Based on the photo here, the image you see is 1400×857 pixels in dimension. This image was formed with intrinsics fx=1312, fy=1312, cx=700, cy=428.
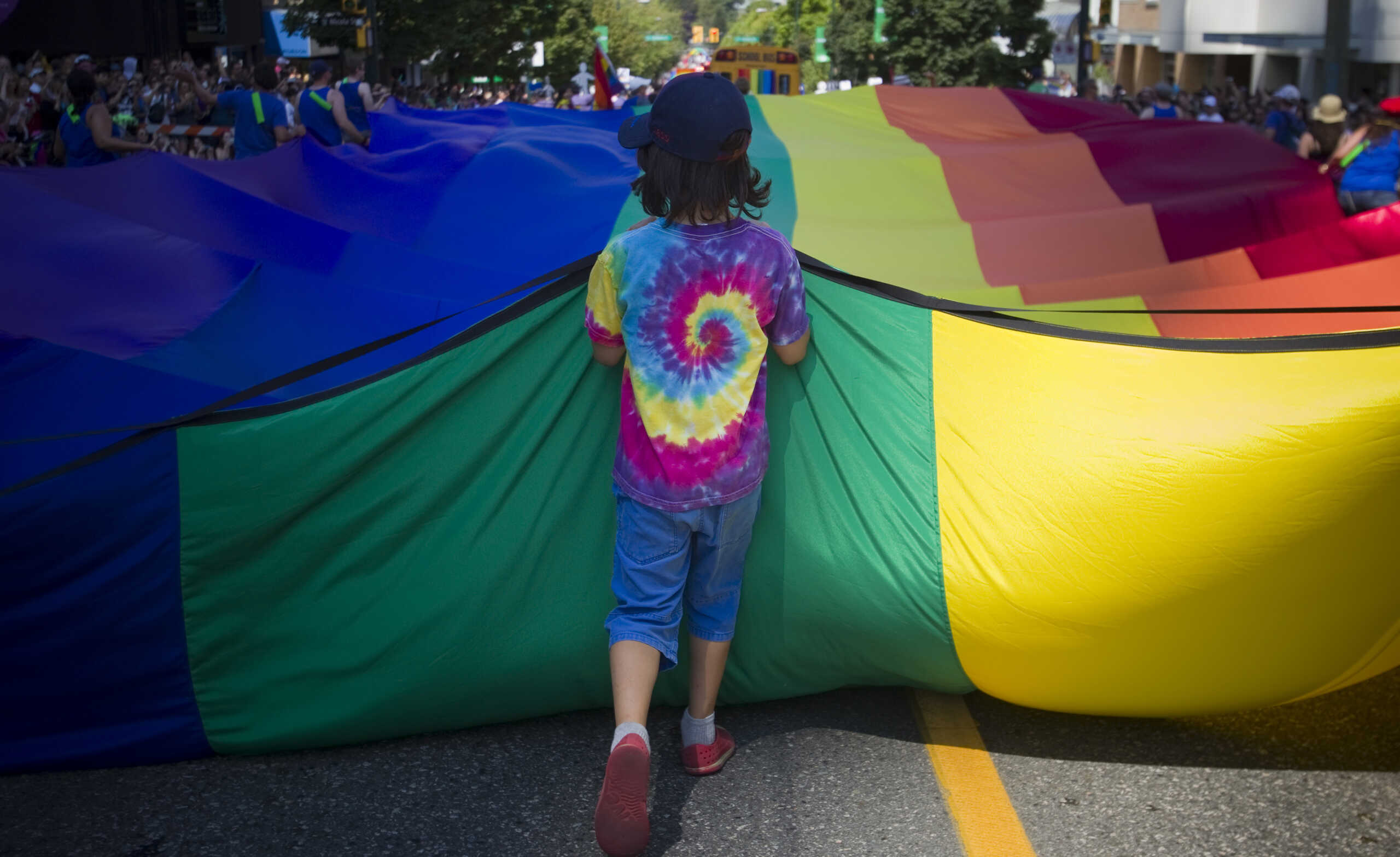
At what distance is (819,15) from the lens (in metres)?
108

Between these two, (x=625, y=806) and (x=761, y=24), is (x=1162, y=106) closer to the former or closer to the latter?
(x=625, y=806)

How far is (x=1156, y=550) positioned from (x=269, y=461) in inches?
84.5

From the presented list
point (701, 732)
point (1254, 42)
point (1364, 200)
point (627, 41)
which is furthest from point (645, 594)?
point (627, 41)

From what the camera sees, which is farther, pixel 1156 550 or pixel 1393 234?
pixel 1393 234

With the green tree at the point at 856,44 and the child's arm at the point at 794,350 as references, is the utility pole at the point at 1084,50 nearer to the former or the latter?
the green tree at the point at 856,44

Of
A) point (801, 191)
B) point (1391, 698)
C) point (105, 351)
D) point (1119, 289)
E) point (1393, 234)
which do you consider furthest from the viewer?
point (801, 191)

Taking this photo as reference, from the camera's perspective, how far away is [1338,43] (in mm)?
21266

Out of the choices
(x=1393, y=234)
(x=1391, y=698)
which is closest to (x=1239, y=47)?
(x=1393, y=234)

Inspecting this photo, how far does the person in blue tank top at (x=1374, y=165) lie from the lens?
9.13 metres

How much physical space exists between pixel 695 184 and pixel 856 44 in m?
51.4

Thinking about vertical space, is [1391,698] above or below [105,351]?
below

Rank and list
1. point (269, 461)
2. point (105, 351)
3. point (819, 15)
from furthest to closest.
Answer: point (819, 15) < point (105, 351) < point (269, 461)

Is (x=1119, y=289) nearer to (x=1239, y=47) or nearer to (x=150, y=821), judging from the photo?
(x=150, y=821)

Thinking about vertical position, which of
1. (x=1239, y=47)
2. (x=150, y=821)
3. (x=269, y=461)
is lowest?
(x=150, y=821)
